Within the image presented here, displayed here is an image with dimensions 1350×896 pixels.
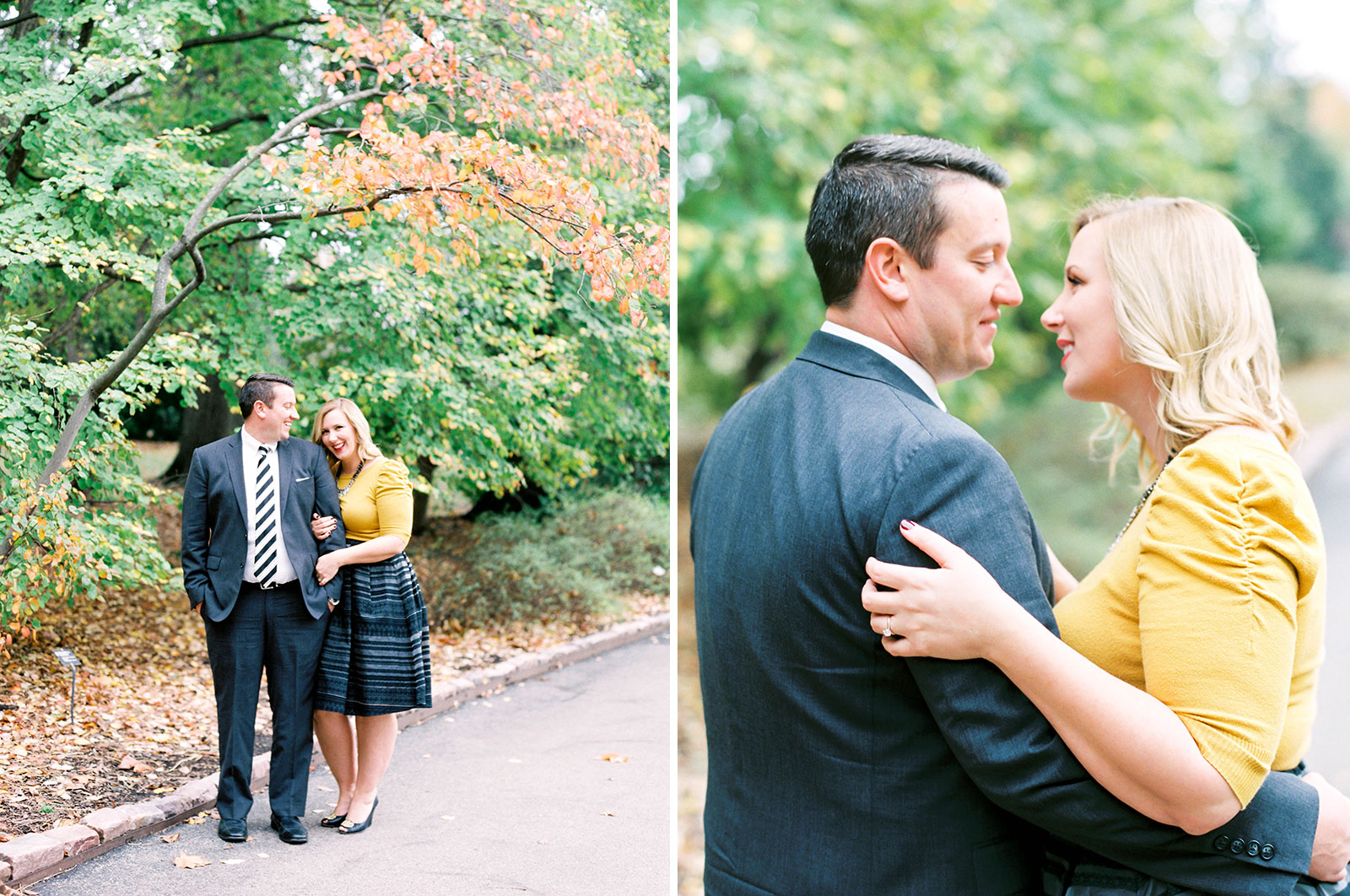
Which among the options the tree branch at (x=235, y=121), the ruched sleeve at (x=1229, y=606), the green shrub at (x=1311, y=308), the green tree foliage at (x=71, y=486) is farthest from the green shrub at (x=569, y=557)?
the green shrub at (x=1311, y=308)

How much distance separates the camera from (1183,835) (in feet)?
3.72

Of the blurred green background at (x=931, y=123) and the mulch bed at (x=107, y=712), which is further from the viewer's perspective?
the blurred green background at (x=931, y=123)

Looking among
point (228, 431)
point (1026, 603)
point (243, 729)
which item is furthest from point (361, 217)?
point (1026, 603)

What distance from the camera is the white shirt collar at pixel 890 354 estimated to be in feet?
4.17

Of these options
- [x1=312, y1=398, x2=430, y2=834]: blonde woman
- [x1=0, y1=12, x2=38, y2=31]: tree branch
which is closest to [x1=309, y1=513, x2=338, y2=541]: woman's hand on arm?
[x1=312, y1=398, x2=430, y2=834]: blonde woman

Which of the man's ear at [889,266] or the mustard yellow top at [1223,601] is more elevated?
the man's ear at [889,266]

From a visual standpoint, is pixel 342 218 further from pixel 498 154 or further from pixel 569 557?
pixel 569 557

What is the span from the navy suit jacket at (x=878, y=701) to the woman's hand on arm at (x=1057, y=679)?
24 mm

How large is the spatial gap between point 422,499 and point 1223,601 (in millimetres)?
2394

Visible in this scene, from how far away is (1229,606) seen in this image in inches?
42.3

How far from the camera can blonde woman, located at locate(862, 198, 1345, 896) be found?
1.06 metres

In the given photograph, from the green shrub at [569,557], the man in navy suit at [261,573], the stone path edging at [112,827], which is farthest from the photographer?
the green shrub at [569,557]

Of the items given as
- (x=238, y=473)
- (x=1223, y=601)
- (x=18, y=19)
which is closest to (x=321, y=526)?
(x=238, y=473)

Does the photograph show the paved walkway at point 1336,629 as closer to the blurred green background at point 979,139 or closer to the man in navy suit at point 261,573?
the blurred green background at point 979,139
